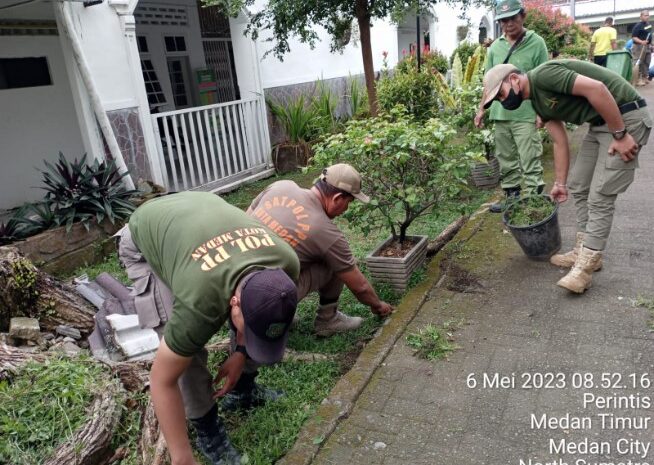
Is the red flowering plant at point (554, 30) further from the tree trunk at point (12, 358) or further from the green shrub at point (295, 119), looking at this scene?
the tree trunk at point (12, 358)

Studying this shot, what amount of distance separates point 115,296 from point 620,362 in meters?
3.51

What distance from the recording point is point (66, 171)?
567 centimetres

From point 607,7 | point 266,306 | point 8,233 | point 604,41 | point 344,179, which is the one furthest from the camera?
point 607,7

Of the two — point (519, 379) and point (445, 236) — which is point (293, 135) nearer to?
point (445, 236)

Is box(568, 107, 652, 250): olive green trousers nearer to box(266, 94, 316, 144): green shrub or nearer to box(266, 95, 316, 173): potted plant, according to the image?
box(266, 95, 316, 173): potted plant

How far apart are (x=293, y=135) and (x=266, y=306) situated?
7.42 m

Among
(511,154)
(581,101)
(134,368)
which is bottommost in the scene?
(134,368)

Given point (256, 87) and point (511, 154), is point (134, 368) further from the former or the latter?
point (256, 87)

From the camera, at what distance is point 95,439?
2471 millimetres

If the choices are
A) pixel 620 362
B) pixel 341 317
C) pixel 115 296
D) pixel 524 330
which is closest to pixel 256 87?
pixel 115 296

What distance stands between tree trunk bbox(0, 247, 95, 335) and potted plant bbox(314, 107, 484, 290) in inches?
82.5

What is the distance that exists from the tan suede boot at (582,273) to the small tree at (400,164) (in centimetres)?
97

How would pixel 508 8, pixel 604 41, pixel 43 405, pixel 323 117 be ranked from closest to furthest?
pixel 43 405 < pixel 508 8 < pixel 323 117 < pixel 604 41

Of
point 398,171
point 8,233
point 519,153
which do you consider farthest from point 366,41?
point 8,233
